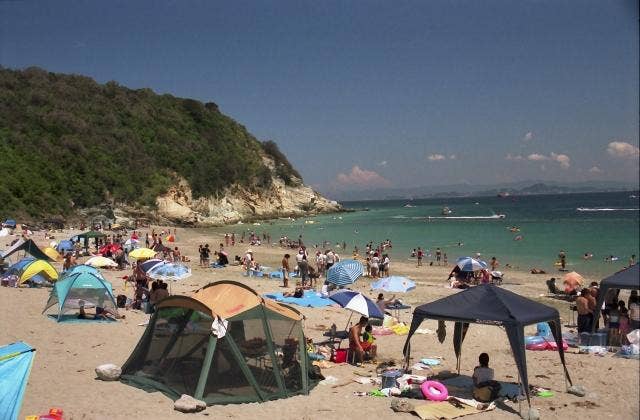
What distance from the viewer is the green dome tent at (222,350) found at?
29.8 ft

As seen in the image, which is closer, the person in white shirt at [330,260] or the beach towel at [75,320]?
the beach towel at [75,320]

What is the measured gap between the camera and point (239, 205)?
81.3 meters

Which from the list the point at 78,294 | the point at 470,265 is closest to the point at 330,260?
the point at 470,265

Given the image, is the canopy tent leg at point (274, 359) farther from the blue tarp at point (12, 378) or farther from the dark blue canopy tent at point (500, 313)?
the blue tarp at point (12, 378)

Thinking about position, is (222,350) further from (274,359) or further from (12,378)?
(12,378)

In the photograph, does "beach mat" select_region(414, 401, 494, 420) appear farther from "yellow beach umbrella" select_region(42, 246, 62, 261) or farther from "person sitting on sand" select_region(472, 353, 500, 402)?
"yellow beach umbrella" select_region(42, 246, 62, 261)

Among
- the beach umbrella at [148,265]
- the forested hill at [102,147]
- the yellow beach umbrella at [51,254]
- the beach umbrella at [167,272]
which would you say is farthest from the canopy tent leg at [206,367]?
the forested hill at [102,147]

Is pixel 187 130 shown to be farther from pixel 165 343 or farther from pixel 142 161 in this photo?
pixel 165 343

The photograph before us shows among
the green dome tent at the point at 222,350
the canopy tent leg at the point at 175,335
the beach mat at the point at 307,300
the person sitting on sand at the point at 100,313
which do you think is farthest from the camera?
the beach mat at the point at 307,300

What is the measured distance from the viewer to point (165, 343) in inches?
385

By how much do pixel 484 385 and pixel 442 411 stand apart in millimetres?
1099

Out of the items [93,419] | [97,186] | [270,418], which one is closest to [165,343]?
[93,419]

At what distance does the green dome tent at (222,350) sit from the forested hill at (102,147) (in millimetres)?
43292

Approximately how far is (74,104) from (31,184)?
21066mm
